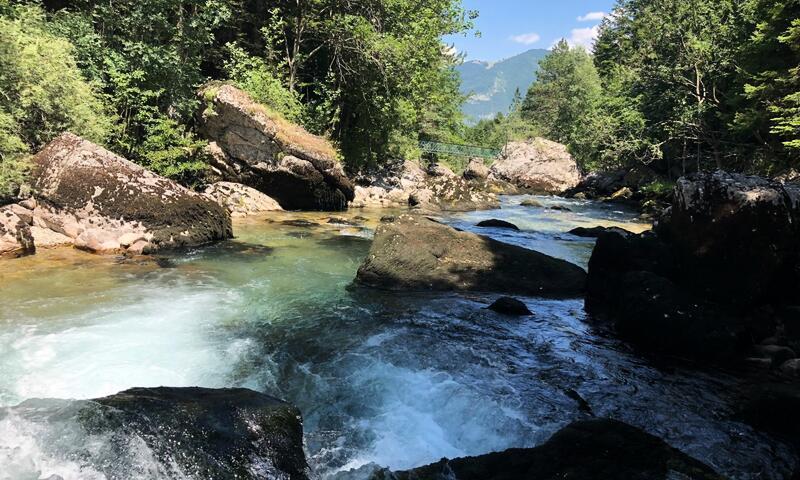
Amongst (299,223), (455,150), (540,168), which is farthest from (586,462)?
(455,150)

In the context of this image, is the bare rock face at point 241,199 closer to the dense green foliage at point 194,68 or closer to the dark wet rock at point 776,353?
the dense green foliage at point 194,68

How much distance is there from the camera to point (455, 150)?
48.2 meters

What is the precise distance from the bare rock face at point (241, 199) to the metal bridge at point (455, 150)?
82.5 feet

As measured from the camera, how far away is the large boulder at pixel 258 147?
18.2 meters

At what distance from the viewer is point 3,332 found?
645cm

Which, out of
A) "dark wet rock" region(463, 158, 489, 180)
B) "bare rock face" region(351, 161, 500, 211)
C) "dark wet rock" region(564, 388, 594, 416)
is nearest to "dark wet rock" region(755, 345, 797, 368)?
"dark wet rock" region(564, 388, 594, 416)

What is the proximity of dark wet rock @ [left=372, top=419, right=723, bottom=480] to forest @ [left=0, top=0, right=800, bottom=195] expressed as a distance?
1157 centimetres

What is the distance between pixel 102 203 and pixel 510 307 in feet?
30.0

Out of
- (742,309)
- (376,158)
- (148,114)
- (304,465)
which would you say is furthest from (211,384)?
(376,158)

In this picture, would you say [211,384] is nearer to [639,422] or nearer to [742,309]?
[639,422]

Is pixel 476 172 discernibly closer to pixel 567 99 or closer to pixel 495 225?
pixel 567 99

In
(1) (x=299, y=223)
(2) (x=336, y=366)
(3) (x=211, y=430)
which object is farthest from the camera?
(1) (x=299, y=223)

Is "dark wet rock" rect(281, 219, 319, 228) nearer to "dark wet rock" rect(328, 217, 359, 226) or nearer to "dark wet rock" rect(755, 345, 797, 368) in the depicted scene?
"dark wet rock" rect(328, 217, 359, 226)

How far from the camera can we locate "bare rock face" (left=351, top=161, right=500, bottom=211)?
24781 mm
